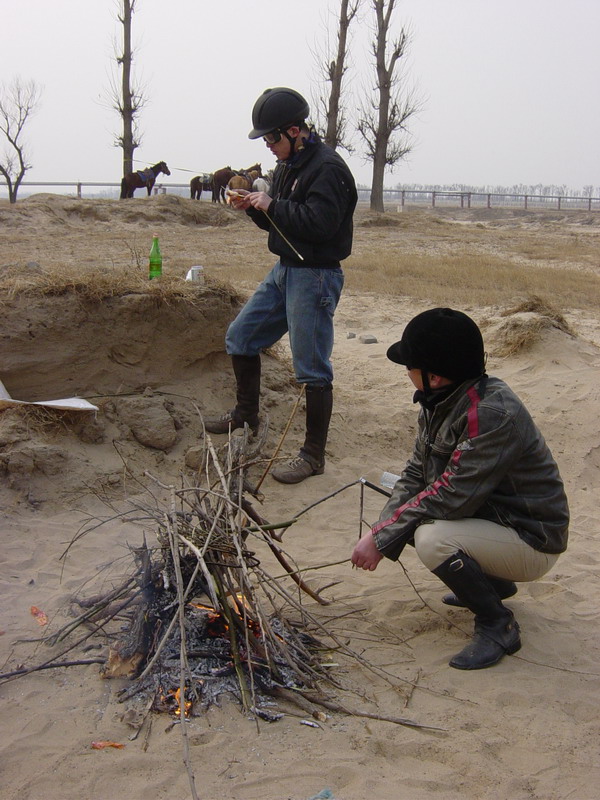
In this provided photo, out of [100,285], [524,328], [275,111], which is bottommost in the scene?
[524,328]

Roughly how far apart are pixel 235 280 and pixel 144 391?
5385 millimetres

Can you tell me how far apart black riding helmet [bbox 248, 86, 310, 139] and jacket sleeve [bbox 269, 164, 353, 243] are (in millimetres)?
304

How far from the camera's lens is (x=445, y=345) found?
2785 mm

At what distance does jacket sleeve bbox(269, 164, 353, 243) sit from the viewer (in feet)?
13.5

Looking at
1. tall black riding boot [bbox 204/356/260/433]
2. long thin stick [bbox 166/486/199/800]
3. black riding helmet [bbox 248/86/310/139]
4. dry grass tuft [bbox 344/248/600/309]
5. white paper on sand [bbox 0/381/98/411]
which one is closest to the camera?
long thin stick [bbox 166/486/199/800]

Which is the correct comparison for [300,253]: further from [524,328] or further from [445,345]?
[524,328]

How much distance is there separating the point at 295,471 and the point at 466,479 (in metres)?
1.97

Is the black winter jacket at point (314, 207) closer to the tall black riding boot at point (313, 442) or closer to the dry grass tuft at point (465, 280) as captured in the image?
the tall black riding boot at point (313, 442)

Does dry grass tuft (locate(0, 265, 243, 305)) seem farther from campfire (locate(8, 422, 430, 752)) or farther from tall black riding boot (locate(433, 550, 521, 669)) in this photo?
tall black riding boot (locate(433, 550, 521, 669))

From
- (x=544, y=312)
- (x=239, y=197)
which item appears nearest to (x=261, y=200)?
(x=239, y=197)

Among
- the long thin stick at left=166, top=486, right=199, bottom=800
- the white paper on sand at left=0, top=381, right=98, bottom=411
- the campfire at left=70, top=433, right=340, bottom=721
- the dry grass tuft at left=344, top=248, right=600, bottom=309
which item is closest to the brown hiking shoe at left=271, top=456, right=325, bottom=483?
the white paper on sand at left=0, top=381, right=98, bottom=411

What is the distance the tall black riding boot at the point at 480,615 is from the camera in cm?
282

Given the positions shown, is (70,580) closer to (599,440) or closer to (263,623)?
(263,623)

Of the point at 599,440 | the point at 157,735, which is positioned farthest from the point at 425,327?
the point at 599,440
